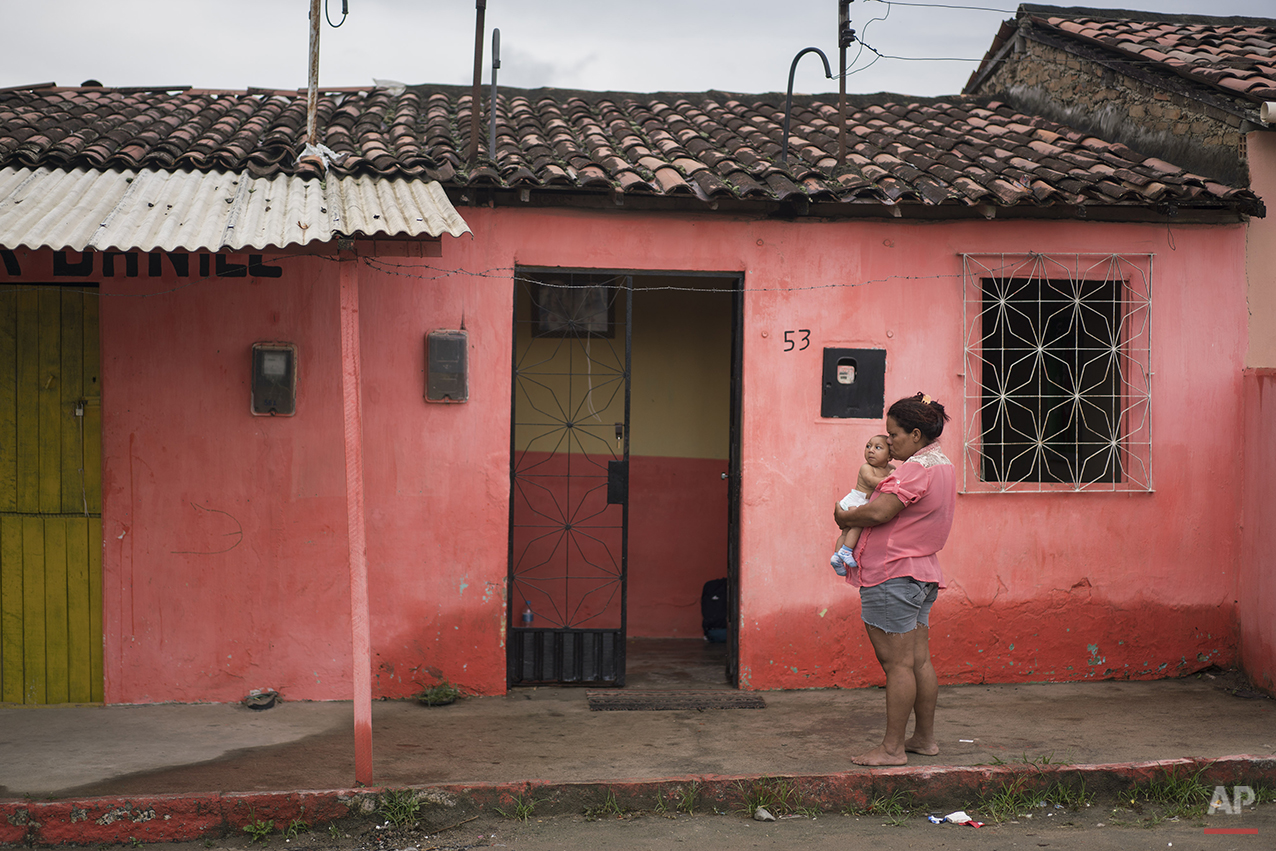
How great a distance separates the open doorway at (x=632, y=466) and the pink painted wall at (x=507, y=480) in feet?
1.79

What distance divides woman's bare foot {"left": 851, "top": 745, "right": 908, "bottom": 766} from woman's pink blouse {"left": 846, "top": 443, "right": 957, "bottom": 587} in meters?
0.84

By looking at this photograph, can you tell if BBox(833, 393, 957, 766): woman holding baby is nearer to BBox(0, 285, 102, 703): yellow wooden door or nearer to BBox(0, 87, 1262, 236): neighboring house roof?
BBox(0, 87, 1262, 236): neighboring house roof

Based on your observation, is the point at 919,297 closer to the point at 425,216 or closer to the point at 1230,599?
the point at 1230,599

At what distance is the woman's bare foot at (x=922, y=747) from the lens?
495cm

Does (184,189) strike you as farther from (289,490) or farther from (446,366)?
(289,490)

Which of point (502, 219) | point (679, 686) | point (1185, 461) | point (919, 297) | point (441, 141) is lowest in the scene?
point (679, 686)

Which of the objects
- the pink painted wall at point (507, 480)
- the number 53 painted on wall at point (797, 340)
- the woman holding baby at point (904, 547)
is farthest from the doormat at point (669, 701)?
the number 53 painted on wall at point (797, 340)

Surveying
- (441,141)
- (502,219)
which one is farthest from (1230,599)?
(441,141)

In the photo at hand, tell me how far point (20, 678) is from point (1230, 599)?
7.44 m

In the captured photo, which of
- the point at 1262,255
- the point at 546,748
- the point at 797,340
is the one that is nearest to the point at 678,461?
the point at 797,340

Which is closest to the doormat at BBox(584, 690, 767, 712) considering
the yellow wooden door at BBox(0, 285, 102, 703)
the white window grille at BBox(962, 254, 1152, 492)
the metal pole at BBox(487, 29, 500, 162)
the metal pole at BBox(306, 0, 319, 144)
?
the white window grille at BBox(962, 254, 1152, 492)

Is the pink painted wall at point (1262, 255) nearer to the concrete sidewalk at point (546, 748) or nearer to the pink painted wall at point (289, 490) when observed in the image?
the concrete sidewalk at point (546, 748)

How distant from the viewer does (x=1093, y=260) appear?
6.40 m

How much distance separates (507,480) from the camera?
610 centimetres
